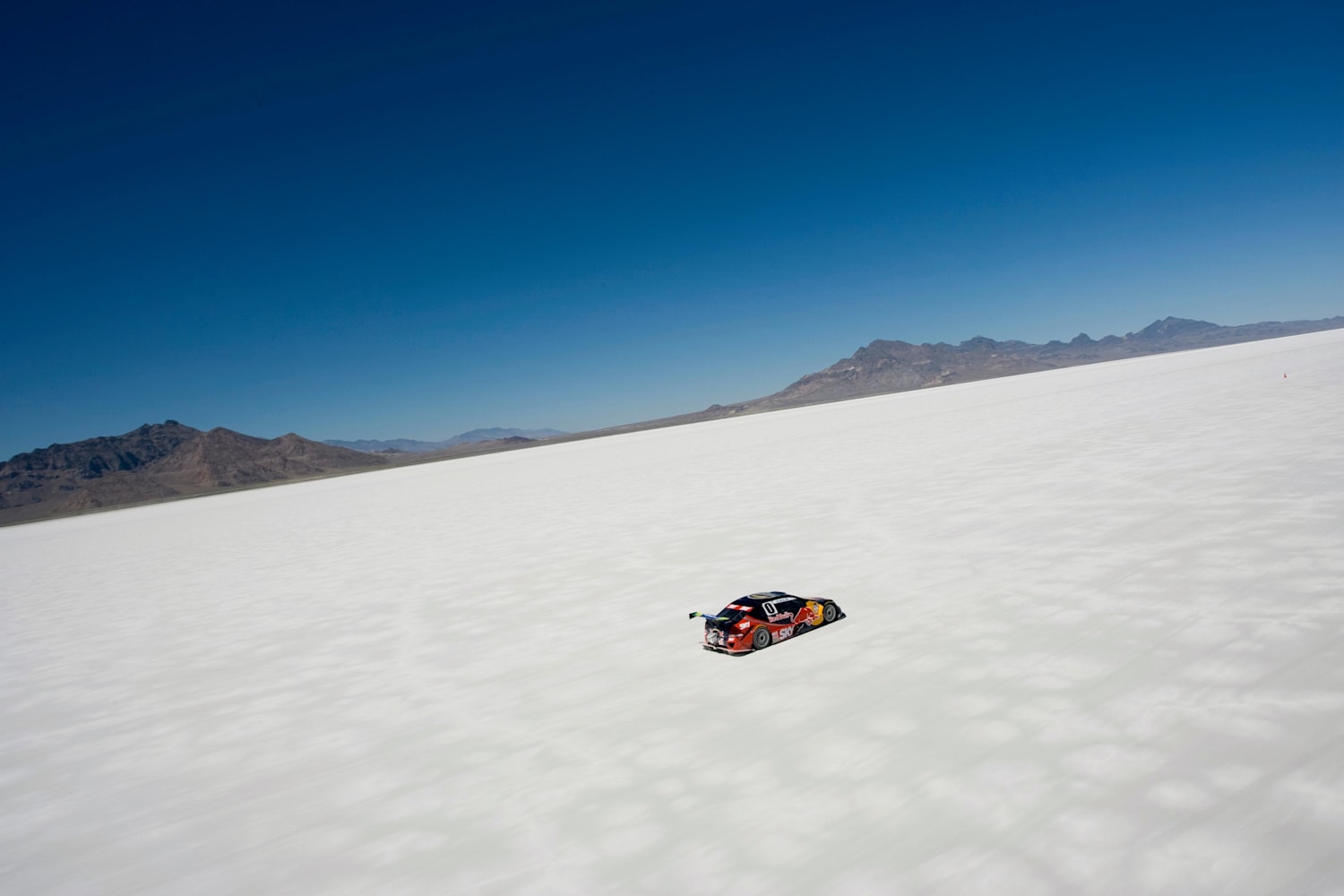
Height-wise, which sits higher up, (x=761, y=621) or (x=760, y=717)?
(x=761, y=621)

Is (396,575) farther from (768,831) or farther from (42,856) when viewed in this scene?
(768,831)

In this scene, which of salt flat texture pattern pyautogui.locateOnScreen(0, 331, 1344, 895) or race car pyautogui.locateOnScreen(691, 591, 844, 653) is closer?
salt flat texture pattern pyautogui.locateOnScreen(0, 331, 1344, 895)

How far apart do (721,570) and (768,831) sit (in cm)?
643

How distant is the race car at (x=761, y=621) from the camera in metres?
7.20

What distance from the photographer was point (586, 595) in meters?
10.4

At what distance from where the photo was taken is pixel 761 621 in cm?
730

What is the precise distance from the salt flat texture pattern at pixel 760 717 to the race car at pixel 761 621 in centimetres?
19

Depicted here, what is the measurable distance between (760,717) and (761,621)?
1.62 m

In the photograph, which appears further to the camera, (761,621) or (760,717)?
(761,621)

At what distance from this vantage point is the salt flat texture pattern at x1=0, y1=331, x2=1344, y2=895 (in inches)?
157

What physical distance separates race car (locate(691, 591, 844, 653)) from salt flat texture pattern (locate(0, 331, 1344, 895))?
0.19m

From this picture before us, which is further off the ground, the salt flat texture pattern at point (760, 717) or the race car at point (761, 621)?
the race car at point (761, 621)

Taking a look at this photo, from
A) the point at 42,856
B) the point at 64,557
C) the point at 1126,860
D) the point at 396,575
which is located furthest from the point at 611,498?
the point at 64,557

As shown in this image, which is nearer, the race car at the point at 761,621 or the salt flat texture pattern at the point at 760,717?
the salt flat texture pattern at the point at 760,717
